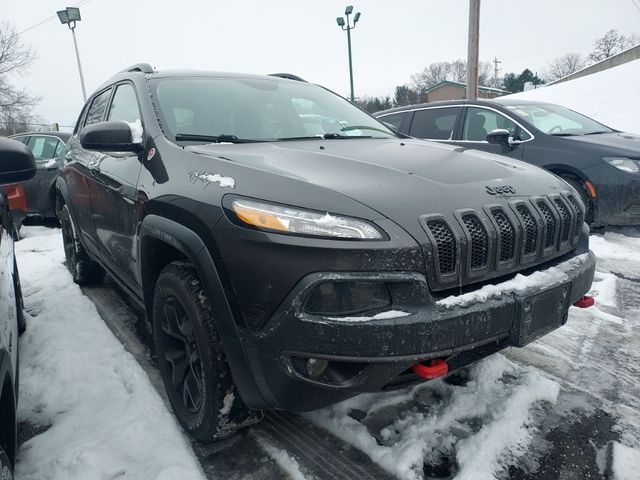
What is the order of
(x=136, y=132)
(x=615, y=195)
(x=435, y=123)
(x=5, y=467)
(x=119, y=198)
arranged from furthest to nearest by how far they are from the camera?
1. (x=435, y=123)
2. (x=615, y=195)
3. (x=119, y=198)
4. (x=136, y=132)
5. (x=5, y=467)

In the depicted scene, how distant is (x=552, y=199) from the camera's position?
2213 millimetres

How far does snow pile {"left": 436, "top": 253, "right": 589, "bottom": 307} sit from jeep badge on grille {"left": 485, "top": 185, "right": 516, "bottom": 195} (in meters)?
0.35

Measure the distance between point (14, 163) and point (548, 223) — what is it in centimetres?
224

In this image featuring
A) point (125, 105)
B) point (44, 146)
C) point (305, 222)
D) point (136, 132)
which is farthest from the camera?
point (44, 146)

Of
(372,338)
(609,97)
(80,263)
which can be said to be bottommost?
(80,263)

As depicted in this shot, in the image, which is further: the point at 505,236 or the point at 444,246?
the point at 505,236

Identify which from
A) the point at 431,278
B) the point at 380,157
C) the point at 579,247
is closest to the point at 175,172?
the point at 380,157

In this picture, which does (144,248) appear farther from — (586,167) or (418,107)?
(418,107)

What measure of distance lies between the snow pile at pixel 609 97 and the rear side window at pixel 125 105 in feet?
50.4

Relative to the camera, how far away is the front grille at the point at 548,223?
2100 millimetres

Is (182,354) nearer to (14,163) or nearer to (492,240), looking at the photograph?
(14,163)

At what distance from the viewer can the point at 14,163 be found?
1867 mm

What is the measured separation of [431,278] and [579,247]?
118cm

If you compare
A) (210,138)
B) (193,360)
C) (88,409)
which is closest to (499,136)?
(210,138)
